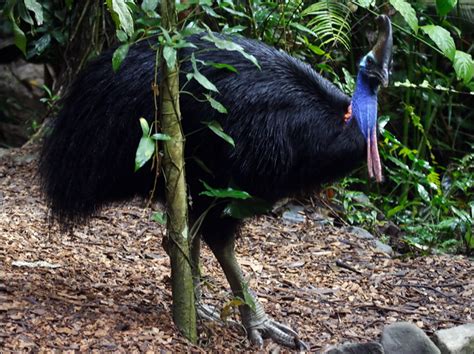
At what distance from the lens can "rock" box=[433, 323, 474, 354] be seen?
11.3 ft

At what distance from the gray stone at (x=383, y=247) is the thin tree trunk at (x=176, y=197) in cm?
218

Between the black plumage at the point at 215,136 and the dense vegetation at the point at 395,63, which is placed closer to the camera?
the black plumage at the point at 215,136

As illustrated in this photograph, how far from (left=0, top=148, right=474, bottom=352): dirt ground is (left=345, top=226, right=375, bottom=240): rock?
0.29ft

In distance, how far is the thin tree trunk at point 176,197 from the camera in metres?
2.83

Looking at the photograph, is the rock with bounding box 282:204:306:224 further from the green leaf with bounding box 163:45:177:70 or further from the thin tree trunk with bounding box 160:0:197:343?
the green leaf with bounding box 163:45:177:70

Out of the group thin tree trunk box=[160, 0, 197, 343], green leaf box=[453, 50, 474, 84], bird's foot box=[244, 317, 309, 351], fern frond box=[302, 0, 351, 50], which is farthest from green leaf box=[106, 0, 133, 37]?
fern frond box=[302, 0, 351, 50]

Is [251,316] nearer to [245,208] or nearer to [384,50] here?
[245,208]

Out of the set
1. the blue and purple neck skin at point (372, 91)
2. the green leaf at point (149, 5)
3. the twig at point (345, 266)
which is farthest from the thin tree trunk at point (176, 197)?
the twig at point (345, 266)

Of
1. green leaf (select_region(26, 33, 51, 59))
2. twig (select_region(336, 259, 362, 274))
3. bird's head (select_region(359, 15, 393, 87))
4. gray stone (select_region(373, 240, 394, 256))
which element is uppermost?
bird's head (select_region(359, 15, 393, 87))

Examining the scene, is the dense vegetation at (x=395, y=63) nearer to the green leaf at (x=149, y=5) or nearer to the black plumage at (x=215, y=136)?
the black plumage at (x=215, y=136)

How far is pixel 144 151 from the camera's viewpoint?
2.59 meters

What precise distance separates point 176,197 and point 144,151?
346 millimetres

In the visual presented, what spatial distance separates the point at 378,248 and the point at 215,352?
6.86ft

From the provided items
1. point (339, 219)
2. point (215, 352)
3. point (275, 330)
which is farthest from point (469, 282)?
point (215, 352)
